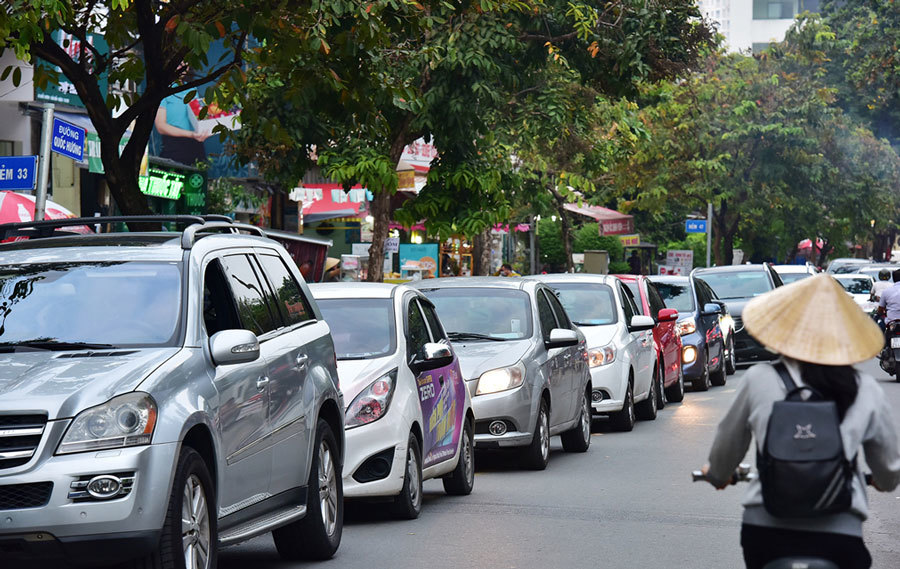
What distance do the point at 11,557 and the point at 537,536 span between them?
414cm

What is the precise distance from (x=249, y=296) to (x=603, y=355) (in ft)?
30.2

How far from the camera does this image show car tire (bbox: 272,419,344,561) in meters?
8.56

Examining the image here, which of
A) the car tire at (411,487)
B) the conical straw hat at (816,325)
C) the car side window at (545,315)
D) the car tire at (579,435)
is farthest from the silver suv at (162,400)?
the car tire at (579,435)

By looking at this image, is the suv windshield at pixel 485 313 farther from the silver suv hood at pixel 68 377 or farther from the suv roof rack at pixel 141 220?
the silver suv hood at pixel 68 377

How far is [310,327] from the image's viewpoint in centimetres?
896

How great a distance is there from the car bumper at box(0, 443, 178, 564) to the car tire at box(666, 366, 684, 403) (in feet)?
51.7

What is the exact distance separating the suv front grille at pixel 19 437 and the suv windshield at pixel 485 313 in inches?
297

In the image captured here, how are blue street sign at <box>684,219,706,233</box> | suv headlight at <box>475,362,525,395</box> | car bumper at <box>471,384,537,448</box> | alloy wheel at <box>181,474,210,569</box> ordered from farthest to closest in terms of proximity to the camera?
blue street sign at <box>684,219,706,233</box>
suv headlight at <box>475,362,525,395</box>
car bumper at <box>471,384,537,448</box>
alloy wheel at <box>181,474,210,569</box>

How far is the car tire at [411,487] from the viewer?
1020 centimetres

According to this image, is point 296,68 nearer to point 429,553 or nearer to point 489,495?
point 489,495

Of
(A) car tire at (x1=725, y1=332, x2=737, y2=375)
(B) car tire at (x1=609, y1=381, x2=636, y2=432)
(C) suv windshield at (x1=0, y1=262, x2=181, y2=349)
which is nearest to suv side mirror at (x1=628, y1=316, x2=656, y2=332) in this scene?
(B) car tire at (x1=609, y1=381, x2=636, y2=432)

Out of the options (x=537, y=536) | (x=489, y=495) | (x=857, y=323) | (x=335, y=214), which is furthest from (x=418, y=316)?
(x=335, y=214)

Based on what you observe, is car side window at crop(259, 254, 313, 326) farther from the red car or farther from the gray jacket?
the red car

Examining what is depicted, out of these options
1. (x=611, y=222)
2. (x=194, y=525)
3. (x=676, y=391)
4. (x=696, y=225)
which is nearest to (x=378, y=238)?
(x=676, y=391)
